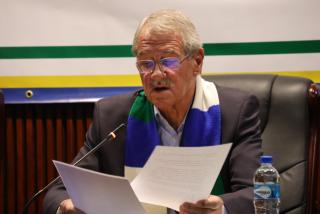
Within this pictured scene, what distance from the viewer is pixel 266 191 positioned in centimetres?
149

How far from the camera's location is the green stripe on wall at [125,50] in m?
2.53

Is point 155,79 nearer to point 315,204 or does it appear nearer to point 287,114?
point 287,114

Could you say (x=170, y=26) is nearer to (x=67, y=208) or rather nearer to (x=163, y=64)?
(x=163, y=64)

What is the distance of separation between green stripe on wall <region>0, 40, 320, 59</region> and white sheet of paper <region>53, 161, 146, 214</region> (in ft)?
4.15

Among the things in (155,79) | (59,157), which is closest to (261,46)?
(155,79)

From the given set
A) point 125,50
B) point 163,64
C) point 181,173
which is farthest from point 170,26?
point 125,50

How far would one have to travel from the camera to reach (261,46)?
255 centimetres

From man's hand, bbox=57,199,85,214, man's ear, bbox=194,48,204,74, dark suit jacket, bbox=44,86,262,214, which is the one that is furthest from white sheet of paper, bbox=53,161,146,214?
man's ear, bbox=194,48,204,74

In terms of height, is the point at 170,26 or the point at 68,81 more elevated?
the point at 170,26

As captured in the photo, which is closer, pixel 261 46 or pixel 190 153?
pixel 190 153

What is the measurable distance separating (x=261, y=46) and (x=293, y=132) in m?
0.78

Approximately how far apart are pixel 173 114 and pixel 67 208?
1.74 feet

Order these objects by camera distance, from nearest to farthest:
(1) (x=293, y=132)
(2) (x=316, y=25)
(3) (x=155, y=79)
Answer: (3) (x=155, y=79), (1) (x=293, y=132), (2) (x=316, y=25)

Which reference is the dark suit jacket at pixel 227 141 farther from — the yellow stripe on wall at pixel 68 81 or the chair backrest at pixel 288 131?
the yellow stripe on wall at pixel 68 81
